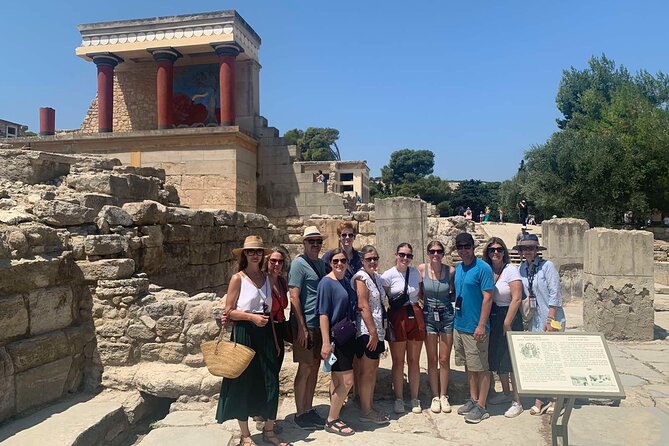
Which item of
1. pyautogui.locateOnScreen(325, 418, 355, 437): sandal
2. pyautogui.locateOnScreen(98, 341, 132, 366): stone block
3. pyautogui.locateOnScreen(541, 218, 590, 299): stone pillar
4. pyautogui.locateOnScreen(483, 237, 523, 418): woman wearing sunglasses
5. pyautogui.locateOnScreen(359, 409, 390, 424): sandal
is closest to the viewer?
pyautogui.locateOnScreen(325, 418, 355, 437): sandal

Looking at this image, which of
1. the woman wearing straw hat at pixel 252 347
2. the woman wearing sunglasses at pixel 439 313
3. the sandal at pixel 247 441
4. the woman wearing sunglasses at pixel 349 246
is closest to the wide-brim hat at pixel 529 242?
the woman wearing sunglasses at pixel 439 313

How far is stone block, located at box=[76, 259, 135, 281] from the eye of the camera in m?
5.06

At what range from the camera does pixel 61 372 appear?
14.9 feet

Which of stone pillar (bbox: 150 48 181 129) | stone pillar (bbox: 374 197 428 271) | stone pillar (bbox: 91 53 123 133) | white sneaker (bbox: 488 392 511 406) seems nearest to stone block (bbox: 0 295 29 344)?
white sneaker (bbox: 488 392 511 406)

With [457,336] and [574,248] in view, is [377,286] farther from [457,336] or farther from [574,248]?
[574,248]

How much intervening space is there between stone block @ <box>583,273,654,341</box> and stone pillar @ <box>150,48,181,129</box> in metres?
12.4

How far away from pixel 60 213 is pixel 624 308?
762cm

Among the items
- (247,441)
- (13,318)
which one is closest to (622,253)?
(247,441)

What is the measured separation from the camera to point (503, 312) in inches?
178


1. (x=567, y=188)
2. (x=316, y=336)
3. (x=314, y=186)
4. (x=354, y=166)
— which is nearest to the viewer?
(x=316, y=336)

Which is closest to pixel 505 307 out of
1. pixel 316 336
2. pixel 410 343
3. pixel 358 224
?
pixel 410 343

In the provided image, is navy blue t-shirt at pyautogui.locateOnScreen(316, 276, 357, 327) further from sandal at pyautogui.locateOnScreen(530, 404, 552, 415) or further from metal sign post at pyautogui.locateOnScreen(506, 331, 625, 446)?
sandal at pyautogui.locateOnScreen(530, 404, 552, 415)

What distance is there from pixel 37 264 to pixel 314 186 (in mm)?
10749

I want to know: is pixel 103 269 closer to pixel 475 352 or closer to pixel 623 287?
pixel 475 352
